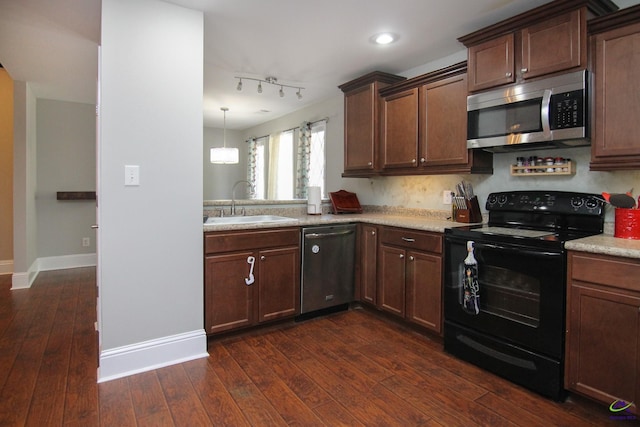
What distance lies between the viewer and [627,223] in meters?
2.01

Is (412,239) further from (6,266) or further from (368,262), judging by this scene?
(6,266)

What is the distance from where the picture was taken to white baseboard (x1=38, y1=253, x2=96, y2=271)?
193 inches

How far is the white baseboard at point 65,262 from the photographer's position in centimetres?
491

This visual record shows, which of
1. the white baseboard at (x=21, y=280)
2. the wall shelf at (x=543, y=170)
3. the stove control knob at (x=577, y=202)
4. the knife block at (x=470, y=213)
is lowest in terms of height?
the white baseboard at (x=21, y=280)

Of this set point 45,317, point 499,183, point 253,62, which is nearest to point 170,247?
point 45,317

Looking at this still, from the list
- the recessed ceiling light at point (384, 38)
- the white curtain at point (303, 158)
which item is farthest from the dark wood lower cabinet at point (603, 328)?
the white curtain at point (303, 158)

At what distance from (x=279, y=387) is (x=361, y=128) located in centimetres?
249

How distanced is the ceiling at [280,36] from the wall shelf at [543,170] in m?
1.01

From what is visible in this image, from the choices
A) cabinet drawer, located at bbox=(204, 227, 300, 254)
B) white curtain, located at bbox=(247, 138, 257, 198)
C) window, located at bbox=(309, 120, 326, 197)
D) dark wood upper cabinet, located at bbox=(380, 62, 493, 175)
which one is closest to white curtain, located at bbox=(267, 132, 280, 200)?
white curtain, located at bbox=(247, 138, 257, 198)

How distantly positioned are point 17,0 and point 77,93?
252 centimetres

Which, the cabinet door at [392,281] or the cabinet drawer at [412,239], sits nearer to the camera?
the cabinet drawer at [412,239]

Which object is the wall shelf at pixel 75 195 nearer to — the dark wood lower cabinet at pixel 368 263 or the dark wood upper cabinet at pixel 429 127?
the dark wood lower cabinet at pixel 368 263

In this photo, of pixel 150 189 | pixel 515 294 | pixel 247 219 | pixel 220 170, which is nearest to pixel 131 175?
pixel 150 189

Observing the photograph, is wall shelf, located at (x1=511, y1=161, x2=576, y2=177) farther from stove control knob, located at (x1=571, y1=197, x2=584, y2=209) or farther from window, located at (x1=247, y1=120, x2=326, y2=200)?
window, located at (x1=247, y1=120, x2=326, y2=200)
